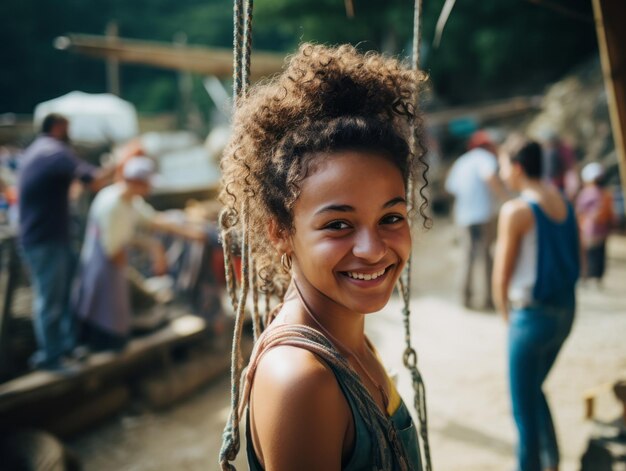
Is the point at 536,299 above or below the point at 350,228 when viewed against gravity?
below

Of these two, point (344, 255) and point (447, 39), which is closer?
point (344, 255)

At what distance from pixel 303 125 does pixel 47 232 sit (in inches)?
136

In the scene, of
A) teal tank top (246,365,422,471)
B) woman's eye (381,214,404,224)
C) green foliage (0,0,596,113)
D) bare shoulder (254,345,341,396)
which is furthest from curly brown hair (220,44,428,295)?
green foliage (0,0,596,113)

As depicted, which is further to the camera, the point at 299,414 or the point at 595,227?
the point at 595,227

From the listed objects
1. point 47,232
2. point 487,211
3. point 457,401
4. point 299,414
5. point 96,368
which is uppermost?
point 487,211

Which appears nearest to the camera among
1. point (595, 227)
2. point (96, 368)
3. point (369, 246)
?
point (369, 246)

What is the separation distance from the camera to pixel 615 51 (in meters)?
2.14

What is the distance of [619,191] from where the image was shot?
30.1 feet

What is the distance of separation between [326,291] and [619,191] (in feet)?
32.3

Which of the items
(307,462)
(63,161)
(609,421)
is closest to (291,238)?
(307,462)

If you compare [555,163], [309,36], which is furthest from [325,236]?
[309,36]

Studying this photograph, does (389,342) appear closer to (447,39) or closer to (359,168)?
(359,168)

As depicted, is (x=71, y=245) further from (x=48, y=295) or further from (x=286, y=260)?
(x=286, y=260)

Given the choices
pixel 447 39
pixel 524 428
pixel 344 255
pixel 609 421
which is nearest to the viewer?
pixel 344 255
